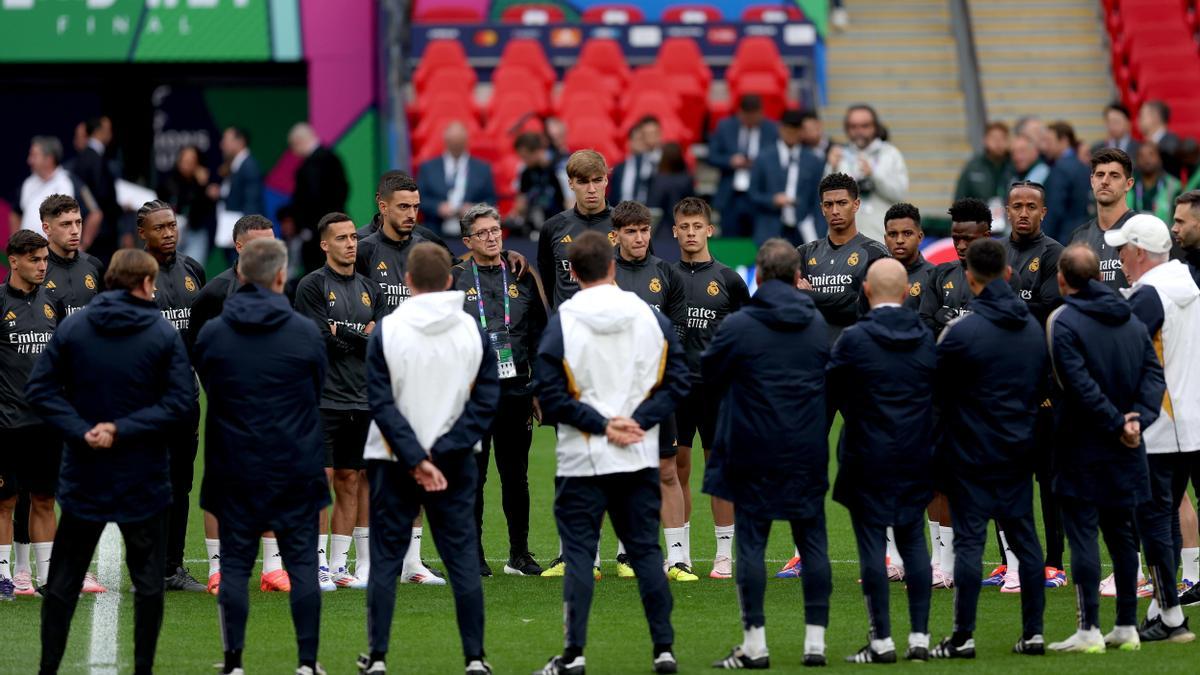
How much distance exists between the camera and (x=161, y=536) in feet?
27.3

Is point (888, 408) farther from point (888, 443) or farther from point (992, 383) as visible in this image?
point (992, 383)

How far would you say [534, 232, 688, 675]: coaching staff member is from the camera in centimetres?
847

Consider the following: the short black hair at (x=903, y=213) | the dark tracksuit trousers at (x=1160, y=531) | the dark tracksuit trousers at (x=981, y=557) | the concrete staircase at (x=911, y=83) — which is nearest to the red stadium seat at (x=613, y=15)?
the concrete staircase at (x=911, y=83)

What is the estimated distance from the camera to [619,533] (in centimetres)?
863

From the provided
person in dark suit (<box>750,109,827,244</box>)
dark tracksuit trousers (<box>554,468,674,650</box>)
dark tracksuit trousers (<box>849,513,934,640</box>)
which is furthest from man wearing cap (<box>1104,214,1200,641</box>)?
person in dark suit (<box>750,109,827,244</box>)

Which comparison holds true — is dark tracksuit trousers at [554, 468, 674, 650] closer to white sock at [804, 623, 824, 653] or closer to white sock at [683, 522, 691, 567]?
white sock at [804, 623, 824, 653]

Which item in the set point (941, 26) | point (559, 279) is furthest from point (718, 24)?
point (559, 279)

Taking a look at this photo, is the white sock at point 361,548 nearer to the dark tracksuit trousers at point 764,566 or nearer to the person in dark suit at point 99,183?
the dark tracksuit trousers at point 764,566

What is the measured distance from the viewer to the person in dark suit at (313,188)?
2131 cm

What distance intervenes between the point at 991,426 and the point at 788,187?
402 inches

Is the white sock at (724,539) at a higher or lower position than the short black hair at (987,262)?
lower

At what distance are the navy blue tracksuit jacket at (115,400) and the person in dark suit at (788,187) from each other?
1101cm

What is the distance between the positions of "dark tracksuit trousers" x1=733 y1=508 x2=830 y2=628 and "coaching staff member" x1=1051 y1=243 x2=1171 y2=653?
1192 mm

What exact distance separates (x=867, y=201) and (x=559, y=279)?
6.25 meters
